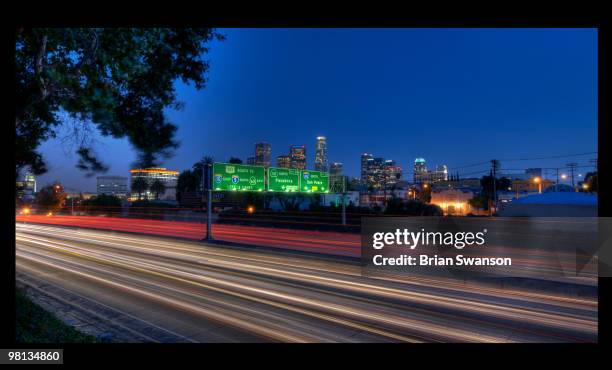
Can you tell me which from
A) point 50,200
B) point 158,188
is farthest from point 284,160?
point 50,200

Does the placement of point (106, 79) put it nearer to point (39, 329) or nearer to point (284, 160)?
point (39, 329)

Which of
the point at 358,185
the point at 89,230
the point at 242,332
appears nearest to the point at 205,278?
the point at 242,332

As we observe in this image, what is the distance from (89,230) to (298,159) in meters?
62.6

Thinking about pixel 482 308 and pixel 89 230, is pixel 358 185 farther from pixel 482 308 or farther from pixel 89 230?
pixel 482 308

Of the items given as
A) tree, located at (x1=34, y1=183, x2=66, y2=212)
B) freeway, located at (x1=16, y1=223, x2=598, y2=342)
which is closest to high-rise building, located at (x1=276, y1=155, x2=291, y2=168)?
tree, located at (x1=34, y1=183, x2=66, y2=212)

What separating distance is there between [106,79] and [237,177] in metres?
17.1

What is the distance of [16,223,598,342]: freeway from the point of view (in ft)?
20.1

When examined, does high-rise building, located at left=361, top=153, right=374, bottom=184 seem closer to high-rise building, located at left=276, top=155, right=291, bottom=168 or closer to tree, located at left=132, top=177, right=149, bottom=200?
high-rise building, located at left=276, top=155, right=291, bottom=168

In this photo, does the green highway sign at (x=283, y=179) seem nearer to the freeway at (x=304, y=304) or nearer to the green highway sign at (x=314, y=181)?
the green highway sign at (x=314, y=181)

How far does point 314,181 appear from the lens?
26562mm

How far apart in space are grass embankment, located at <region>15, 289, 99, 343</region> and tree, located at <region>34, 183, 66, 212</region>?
226 ft

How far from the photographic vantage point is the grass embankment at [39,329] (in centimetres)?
460
